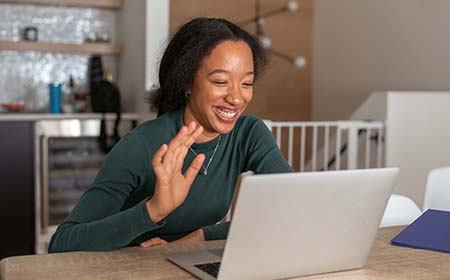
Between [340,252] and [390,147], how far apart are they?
2.67 metres

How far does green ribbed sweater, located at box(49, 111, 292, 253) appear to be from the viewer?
151 centimetres

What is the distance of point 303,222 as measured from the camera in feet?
4.14

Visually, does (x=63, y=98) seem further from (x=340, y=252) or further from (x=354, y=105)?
(x=340, y=252)

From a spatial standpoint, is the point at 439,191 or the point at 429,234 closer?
the point at 429,234

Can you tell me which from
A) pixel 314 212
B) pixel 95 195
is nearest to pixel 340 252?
pixel 314 212

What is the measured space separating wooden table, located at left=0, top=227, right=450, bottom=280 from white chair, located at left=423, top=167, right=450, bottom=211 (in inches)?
27.5

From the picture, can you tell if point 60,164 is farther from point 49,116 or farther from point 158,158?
point 158,158

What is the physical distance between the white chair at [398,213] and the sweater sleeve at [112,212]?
0.82 meters

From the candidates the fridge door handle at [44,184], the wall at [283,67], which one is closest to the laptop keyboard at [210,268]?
the fridge door handle at [44,184]

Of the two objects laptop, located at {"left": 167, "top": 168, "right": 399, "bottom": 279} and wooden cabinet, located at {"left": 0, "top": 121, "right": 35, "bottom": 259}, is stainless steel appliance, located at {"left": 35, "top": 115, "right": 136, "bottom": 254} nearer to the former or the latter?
wooden cabinet, located at {"left": 0, "top": 121, "right": 35, "bottom": 259}

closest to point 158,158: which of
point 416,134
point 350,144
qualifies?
point 350,144

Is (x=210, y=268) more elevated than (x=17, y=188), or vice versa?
(x=210, y=268)

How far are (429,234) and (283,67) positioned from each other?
4072 millimetres

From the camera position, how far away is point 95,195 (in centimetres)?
163
